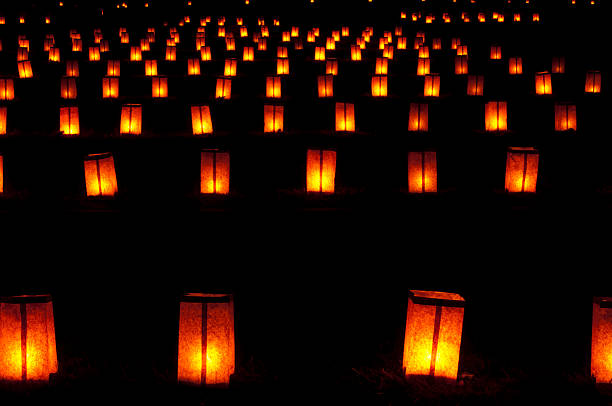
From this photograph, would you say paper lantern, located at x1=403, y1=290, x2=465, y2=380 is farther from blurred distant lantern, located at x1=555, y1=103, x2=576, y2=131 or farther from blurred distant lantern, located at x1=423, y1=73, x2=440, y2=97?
blurred distant lantern, located at x1=423, y1=73, x2=440, y2=97

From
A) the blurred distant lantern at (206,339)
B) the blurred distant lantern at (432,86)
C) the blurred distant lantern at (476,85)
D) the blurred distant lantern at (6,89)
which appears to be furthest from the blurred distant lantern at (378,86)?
the blurred distant lantern at (206,339)

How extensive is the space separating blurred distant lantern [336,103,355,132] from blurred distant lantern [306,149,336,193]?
2.12m

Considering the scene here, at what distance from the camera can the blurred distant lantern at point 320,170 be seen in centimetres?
546

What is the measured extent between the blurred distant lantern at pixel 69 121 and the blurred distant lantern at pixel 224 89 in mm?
1848

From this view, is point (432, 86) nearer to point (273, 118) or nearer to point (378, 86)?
point (378, 86)

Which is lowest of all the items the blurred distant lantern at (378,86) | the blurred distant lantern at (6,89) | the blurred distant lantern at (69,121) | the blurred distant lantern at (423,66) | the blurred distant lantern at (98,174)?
the blurred distant lantern at (98,174)

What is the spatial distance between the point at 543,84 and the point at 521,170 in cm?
397

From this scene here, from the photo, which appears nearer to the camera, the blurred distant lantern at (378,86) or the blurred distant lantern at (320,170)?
the blurred distant lantern at (320,170)

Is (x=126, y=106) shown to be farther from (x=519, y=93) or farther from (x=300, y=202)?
(x=519, y=93)

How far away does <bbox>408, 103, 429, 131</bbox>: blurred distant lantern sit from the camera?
24.4 feet

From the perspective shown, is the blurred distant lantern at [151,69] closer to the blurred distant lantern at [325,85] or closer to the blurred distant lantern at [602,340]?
the blurred distant lantern at [325,85]

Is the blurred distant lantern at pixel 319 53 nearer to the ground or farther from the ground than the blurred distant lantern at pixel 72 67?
farther from the ground

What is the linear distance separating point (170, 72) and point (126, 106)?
3114mm

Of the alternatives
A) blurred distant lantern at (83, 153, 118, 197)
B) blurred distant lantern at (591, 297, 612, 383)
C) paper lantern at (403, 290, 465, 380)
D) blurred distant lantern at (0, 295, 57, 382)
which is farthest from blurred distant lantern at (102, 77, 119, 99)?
blurred distant lantern at (591, 297, 612, 383)
